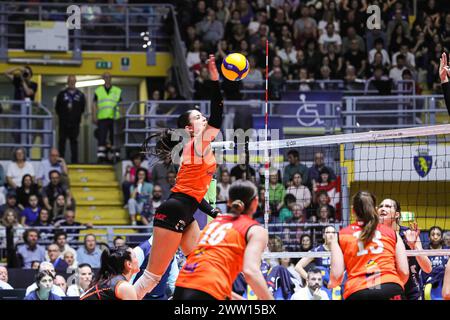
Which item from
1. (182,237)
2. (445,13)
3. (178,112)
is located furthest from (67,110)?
(182,237)

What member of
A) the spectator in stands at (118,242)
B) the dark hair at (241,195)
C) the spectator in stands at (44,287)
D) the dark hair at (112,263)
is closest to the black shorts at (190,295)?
the dark hair at (241,195)

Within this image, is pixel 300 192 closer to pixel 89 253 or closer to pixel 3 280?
pixel 89 253

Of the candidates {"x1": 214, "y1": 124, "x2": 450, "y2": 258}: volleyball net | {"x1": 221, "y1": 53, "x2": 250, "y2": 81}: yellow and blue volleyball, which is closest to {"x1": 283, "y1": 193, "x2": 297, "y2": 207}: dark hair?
{"x1": 214, "y1": 124, "x2": 450, "y2": 258}: volleyball net

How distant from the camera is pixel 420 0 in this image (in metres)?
24.4

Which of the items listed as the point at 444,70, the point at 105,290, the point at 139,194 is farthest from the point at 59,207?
the point at 444,70

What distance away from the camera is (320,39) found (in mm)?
22641

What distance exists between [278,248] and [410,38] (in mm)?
9807

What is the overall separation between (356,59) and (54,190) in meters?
7.38

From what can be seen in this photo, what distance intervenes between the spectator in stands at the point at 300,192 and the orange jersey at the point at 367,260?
8.89 m

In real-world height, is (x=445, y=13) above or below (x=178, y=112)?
above

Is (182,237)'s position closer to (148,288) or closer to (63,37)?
(148,288)

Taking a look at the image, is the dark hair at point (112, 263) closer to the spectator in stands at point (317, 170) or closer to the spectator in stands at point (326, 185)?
the spectator in stands at point (326, 185)

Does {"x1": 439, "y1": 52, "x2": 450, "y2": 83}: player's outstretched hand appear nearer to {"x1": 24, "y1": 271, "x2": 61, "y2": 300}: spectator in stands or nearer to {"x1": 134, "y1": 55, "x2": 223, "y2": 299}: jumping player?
{"x1": 134, "y1": 55, "x2": 223, "y2": 299}: jumping player

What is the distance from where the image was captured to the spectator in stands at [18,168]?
62.3 ft
